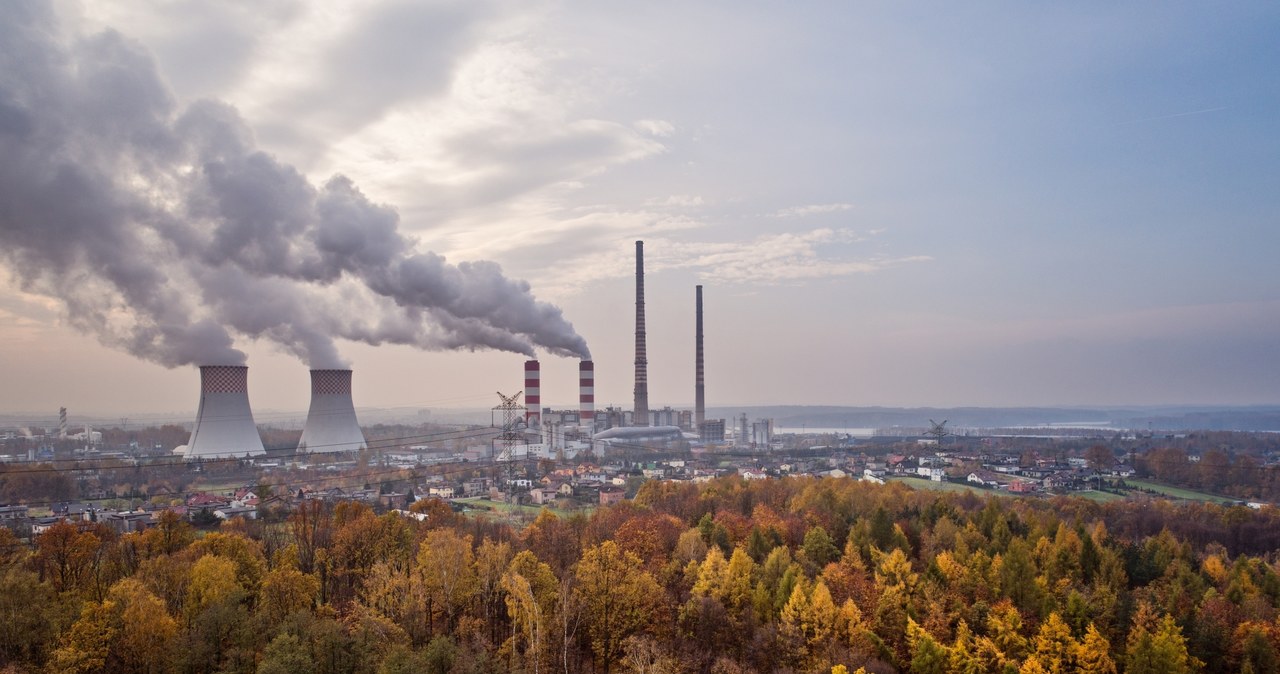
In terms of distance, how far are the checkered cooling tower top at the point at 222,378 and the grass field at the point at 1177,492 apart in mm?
47561

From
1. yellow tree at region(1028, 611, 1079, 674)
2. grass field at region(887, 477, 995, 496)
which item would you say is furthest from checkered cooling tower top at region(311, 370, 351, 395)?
yellow tree at region(1028, 611, 1079, 674)

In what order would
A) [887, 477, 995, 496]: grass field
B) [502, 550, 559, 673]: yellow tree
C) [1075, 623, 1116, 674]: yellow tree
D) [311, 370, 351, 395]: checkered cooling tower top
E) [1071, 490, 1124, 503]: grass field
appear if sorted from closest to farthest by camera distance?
[1075, 623, 1116, 674]: yellow tree < [502, 550, 559, 673]: yellow tree < [311, 370, 351, 395]: checkered cooling tower top < [1071, 490, 1124, 503]: grass field < [887, 477, 995, 496]: grass field

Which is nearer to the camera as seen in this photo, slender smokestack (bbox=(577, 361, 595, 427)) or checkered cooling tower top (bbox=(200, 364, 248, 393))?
checkered cooling tower top (bbox=(200, 364, 248, 393))

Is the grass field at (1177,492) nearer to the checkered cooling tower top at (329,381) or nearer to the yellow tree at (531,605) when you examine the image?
the yellow tree at (531,605)

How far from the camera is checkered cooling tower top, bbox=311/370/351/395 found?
140 ft

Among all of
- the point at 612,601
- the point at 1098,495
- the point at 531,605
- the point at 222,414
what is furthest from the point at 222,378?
the point at 1098,495

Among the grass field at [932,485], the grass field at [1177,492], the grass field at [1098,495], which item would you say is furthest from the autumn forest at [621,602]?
the grass field at [1177,492]

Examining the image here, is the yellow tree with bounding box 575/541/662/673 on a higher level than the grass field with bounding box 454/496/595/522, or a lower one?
higher

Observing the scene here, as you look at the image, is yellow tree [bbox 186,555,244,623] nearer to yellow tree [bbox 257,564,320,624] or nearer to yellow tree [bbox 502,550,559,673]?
yellow tree [bbox 257,564,320,624]

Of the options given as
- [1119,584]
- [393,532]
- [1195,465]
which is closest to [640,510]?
[393,532]

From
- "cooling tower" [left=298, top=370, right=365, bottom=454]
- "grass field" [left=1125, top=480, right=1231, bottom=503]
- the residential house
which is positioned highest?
"cooling tower" [left=298, top=370, right=365, bottom=454]

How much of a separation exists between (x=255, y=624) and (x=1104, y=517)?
3335 cm

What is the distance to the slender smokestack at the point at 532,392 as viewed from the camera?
5459cm

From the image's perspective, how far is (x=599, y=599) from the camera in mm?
19328
